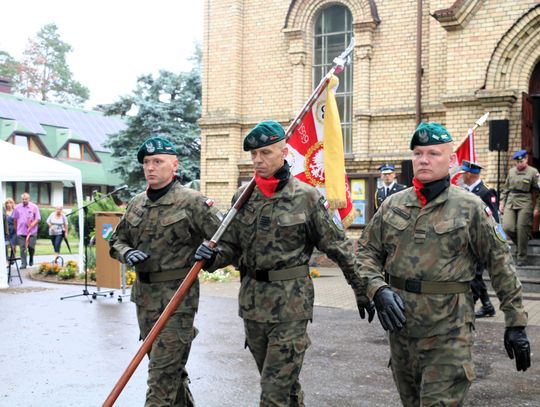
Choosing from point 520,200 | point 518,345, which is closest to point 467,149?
point 520,200

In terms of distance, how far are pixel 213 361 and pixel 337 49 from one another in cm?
1163

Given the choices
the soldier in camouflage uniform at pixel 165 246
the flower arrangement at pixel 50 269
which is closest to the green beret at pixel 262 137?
the soldier in camouflage uniform at pixel 165 246

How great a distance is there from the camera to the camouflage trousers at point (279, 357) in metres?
4.00

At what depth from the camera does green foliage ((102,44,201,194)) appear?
2698cm

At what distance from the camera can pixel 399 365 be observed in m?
3.71

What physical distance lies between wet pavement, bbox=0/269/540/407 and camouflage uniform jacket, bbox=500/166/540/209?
82.2 inches

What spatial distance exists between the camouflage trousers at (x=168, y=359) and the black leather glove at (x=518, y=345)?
6.86 feet

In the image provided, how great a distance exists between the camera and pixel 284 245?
13.7 ft

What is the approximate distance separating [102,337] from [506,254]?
5.86m

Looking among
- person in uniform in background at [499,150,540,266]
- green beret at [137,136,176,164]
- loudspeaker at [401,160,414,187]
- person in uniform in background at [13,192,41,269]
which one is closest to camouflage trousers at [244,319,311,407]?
green beret at [137,136,176,164]

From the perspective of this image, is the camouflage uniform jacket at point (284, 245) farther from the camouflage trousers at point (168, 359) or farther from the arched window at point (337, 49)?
the arched window at point (337, 49)

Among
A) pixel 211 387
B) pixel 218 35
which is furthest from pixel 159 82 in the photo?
pixel 211 387

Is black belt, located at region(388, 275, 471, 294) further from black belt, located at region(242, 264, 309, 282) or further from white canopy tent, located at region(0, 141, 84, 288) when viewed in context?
white canopy tent, located at region(0, 141, 84, 288)

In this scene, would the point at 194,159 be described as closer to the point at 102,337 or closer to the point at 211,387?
the point at 102,337
